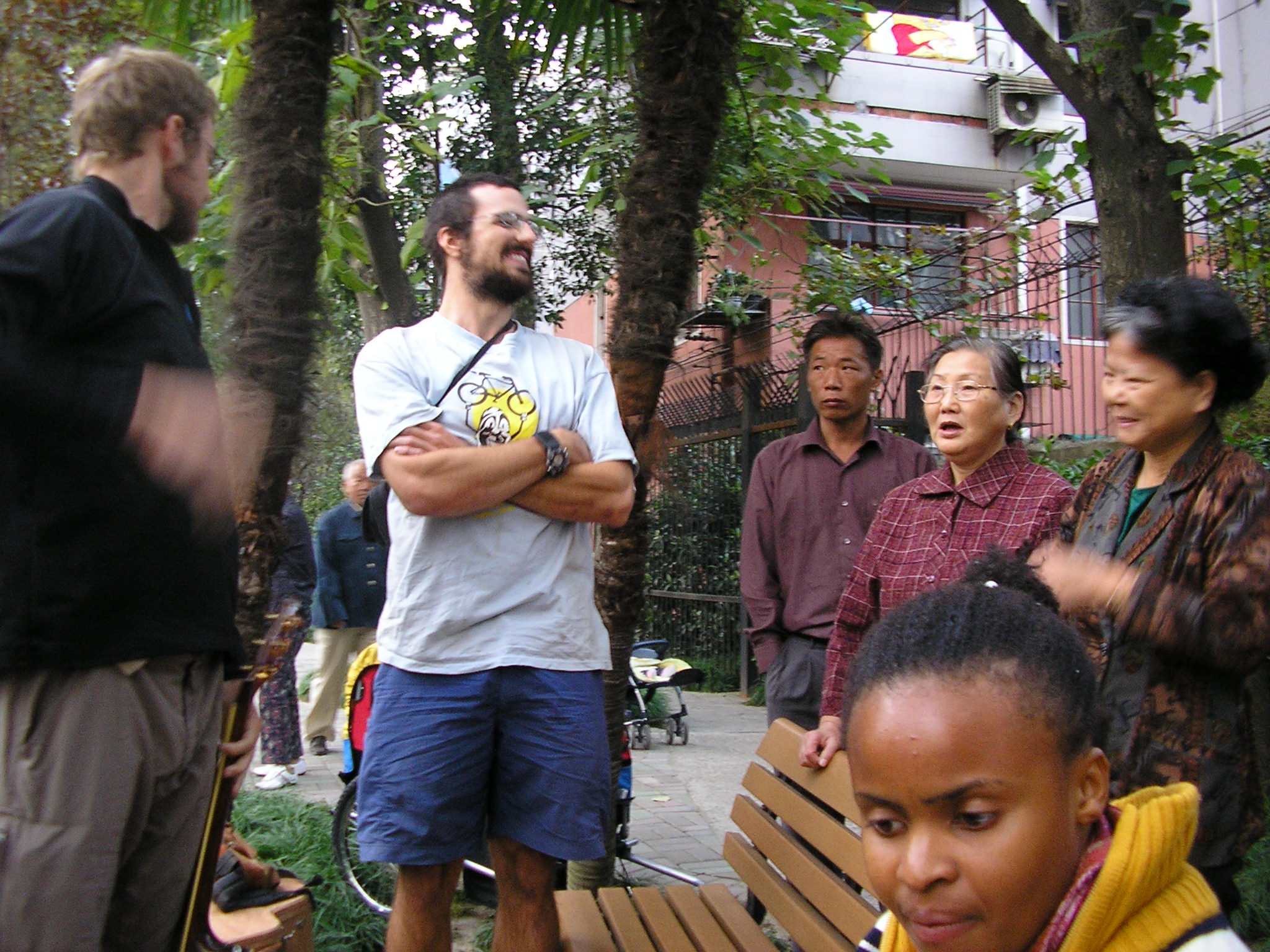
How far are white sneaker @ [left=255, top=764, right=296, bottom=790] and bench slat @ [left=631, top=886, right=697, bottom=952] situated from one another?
4.54 meters

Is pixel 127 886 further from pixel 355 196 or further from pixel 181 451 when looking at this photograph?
pixel 355 196

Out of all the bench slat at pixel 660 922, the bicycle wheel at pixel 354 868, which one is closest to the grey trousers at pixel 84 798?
the bench slat at pixel 660 922

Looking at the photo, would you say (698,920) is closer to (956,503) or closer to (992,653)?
(956,503)

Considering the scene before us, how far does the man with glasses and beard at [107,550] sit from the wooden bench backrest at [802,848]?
1.32 m

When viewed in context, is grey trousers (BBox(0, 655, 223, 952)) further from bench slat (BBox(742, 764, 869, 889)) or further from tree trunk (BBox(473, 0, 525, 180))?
tree trunk (BBox(473, 0, 525, 180))

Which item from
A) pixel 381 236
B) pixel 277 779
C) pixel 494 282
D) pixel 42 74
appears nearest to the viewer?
pixel 494 282

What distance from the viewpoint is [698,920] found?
8.95 ft

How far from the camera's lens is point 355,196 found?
6.43m

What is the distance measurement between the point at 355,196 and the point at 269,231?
414 centimetres

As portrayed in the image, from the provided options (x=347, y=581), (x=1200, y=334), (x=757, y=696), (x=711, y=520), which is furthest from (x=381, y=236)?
(x=1200, y=334)

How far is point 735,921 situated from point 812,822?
0.34 metres

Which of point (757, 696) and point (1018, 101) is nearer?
point (757, 696)

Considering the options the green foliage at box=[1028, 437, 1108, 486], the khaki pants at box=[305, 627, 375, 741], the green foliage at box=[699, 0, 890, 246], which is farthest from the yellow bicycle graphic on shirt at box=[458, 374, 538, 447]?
the khaki pants at box=[305, 627, 375, 741]

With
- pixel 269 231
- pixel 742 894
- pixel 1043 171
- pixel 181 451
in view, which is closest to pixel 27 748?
pixel 181 451
